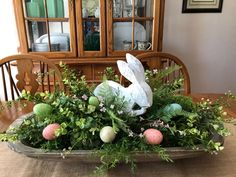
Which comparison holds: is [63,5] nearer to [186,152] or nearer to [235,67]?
[186,152]

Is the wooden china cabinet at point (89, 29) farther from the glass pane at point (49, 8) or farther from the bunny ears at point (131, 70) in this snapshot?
the bunny ears at point (131, 70)

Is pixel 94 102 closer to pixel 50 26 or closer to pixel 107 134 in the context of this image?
pixel 107 134

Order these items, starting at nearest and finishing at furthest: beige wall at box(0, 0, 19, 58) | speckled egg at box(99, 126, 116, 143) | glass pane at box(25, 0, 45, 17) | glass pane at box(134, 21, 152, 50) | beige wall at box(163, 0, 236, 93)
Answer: speckled egg at box(99, 126, 116, 143)
glass pane at box(25, 0, 45, 17)
glass pane at box(134, 21, 152, 50)
beige wall at box(0, 0, 19, 58)
beige wall at box(163, 0, 236, 93)

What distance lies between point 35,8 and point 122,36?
0.68m

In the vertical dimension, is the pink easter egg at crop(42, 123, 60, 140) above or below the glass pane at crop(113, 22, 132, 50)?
below

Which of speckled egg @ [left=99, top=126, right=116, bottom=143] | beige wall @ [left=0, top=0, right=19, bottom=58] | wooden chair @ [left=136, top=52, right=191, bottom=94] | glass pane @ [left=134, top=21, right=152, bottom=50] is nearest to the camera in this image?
speckled egg @ [left=99, top=126, right=116, bottom=143]

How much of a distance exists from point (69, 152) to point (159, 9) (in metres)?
1.41

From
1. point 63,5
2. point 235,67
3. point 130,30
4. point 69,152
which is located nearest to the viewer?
point 69,152

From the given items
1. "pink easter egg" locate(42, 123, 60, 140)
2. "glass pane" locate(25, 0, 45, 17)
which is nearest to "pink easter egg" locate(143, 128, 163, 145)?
"pink easter egg" locate(42, 123, 60, 140)

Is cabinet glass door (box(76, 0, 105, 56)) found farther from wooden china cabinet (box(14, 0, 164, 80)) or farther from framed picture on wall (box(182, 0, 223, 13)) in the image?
framed picture on wall (box(182, 0, 223, 13))

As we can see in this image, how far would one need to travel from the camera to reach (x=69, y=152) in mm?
616

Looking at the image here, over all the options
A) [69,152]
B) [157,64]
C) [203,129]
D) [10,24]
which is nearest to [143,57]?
[157,64]

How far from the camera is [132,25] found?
1.79m

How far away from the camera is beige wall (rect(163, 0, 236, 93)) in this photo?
A: 7.11 ft
